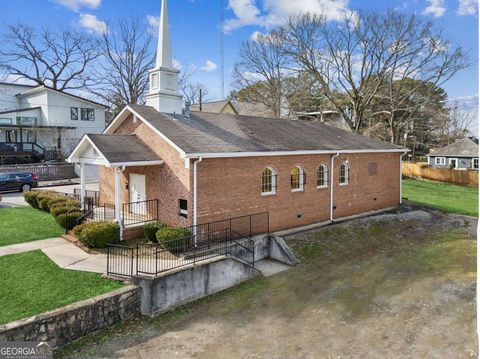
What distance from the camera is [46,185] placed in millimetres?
27953

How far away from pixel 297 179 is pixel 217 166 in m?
4.44

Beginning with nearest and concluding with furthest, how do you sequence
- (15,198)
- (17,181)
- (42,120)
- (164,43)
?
(164,43) → (15,198) → (17,181) → (42,120)

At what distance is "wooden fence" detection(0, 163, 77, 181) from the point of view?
2958 cm

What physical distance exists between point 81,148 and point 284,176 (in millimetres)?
8324

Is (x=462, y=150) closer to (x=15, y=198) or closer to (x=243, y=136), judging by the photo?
(x=243, y=136)

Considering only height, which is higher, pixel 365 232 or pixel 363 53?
pixel 363 53

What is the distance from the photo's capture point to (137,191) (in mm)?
16109

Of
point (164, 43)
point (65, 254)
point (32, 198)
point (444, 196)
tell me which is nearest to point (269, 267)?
point (65, 254)

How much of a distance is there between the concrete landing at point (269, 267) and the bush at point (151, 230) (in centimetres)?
377

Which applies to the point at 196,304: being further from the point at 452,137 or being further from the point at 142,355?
the point at 452,137

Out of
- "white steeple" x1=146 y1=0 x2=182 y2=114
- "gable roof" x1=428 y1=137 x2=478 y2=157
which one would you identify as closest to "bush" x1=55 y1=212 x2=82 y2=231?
"white steeple" x1=146 y1=0 x2=182 y2=114

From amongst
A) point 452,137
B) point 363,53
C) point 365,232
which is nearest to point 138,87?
point 363,53

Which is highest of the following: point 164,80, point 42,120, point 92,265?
point 42,120

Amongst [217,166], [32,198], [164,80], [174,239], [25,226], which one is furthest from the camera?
[32,198]
